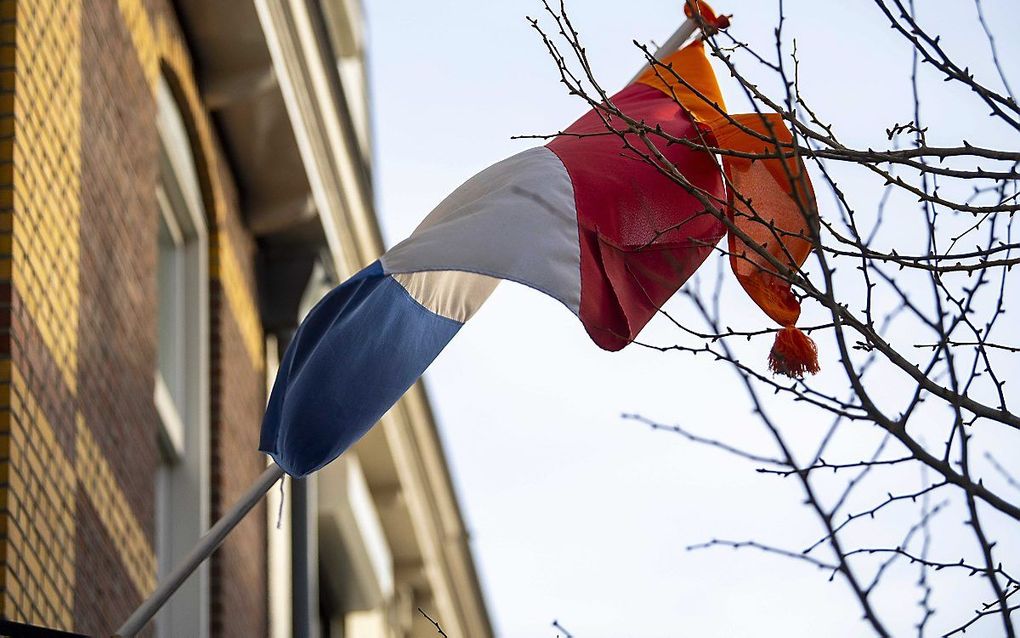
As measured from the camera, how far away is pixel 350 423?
5.35 meters

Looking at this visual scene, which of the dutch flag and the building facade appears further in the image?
the building facade

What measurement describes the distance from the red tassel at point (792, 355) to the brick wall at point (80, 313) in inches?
99.7

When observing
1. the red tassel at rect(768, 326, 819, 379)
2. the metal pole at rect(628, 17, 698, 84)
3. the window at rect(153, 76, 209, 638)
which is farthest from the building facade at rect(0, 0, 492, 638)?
the metal pole at rect(628, 17, 698, 84)

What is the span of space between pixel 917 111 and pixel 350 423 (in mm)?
1960

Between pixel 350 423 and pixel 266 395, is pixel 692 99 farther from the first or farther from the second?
pixel 266 395

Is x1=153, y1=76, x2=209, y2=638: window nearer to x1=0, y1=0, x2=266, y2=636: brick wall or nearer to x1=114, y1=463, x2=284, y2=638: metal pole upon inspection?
x1=0, y1=0, x2=266, y2=636: brick wall

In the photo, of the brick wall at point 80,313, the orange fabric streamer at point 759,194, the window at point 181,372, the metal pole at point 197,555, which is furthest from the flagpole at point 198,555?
the window at point 181,372

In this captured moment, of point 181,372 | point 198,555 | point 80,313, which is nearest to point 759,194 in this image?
point 198,555

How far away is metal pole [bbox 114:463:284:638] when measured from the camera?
16.7 feet

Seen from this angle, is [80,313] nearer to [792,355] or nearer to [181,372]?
[181,372]

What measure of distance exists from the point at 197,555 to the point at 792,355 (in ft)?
6.31

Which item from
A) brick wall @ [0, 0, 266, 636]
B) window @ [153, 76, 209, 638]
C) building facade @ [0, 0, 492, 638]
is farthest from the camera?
window @ [153, 76, 209, 638]

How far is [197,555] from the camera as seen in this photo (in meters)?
5.29

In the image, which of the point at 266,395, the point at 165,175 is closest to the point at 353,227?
the point at 266,395
